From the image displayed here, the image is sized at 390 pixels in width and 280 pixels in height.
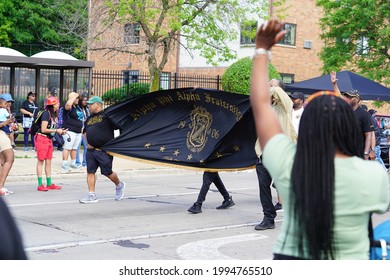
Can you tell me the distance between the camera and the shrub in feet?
92.5

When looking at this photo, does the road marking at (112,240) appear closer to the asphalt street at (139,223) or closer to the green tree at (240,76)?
the asphalt street at (139,223)

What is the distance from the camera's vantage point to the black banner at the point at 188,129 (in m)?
11.1

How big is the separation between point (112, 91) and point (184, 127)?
58.2ft

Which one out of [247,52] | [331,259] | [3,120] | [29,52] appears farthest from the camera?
[29,52]

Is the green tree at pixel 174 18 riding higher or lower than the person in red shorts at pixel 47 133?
higher

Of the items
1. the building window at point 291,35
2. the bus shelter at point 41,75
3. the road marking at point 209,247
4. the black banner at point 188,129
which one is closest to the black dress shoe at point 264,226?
the road marking at point 209,247

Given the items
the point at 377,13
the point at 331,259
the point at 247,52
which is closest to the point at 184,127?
the point at 331,259

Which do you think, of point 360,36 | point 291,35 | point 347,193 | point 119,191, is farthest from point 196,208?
point 291,35

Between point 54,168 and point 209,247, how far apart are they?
32.0 ft

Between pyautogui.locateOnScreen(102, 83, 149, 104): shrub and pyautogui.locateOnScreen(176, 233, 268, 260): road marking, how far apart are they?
1906 centimetres

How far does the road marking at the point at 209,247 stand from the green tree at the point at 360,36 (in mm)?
20906

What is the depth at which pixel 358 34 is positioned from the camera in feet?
98.6

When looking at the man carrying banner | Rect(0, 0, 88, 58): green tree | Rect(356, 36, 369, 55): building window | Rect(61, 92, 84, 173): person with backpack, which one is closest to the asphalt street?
the man carrying banner
